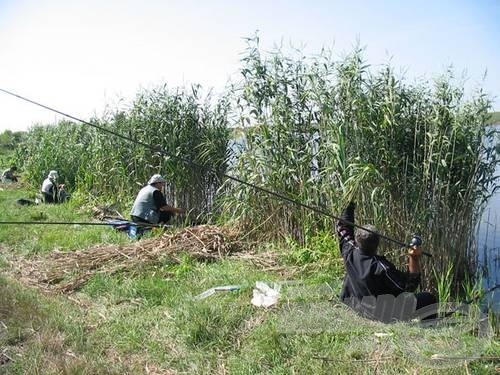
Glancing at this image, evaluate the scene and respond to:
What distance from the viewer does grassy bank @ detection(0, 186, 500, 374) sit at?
145 inches

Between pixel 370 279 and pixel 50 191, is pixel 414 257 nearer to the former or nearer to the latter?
pixel 370 279

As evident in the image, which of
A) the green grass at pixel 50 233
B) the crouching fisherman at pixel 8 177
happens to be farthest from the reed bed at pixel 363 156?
the crouching fisherman at pixel 8 177

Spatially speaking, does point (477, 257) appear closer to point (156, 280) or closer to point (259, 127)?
point (259, 127)

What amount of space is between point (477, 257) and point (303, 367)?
3.64m

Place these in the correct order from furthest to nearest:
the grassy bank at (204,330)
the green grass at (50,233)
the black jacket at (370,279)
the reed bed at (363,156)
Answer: the green grass at (50,233)
the reed bed at (363,156)
the black jacket at (370,279)
the grassy bank at (204,330)

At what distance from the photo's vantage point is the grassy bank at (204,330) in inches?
145

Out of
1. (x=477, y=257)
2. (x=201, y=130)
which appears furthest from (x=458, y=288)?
(x=201, y=130)

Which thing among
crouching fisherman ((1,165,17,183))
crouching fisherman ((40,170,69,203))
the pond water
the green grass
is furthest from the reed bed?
crouching fisherman ((1,165,17,183))

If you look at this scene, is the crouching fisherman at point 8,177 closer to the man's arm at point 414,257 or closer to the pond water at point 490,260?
the pond water at point 490,260

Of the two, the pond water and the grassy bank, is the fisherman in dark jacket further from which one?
the pond water

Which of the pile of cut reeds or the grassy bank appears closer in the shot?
the grassy bank

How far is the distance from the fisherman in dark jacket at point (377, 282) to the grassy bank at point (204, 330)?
0.15 m

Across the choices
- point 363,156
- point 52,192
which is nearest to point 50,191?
point 52,192

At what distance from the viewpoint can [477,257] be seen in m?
6.29
